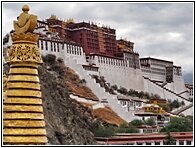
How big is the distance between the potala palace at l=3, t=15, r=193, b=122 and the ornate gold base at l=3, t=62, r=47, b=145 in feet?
104

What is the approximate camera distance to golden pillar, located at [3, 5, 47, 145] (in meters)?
6.68

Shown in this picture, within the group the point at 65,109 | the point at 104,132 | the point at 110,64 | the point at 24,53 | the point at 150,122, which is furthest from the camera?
the point at 110,64

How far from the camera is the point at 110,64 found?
4600 cm

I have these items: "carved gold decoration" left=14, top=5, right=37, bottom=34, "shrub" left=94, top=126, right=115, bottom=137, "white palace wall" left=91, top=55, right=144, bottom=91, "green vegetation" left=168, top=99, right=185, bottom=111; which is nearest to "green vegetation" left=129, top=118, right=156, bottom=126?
"shrub" left=94, top=126, right=115, bottom=137

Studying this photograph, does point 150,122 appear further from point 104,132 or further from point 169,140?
point 169,140

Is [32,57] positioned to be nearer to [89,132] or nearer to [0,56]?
[0,56]

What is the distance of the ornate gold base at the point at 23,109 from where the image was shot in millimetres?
6664

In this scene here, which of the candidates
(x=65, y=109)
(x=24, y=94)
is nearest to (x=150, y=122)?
(x=65, y=109)

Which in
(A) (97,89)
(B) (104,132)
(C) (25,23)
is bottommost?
(B) (104,132)

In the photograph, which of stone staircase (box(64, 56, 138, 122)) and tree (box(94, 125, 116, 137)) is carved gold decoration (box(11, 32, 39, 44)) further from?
stone staircase (box(64, 56, 138, 122))

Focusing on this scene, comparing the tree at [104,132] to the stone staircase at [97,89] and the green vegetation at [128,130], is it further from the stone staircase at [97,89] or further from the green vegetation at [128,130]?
→ the stone staircase at [97,89]

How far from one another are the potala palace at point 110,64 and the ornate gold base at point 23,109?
31.6m

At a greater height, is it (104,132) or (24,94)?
(24,94)

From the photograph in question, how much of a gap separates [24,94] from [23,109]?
7.4 inches
